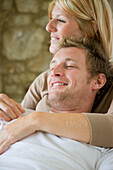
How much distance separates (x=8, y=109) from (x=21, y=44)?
2.53 meters

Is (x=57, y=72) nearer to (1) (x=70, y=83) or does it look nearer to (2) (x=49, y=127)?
(1) (x=70, y=83)

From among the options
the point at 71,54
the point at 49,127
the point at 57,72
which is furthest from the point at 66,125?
the point at 71,54

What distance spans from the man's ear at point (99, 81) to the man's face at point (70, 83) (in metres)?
0.04

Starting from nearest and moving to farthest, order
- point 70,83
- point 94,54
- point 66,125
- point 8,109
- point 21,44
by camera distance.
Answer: point 66,125, point 8,109, point 70,83, point 94,54, point 21,44

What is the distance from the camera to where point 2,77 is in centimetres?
374

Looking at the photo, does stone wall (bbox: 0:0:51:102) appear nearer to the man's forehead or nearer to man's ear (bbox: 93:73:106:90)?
the man's forehead

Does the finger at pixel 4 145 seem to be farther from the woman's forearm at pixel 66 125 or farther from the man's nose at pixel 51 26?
the man's nose at pixel 51 26

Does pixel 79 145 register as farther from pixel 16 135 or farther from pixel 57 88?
pixel 57 88

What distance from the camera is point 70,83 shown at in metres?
1.44

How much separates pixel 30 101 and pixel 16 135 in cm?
65

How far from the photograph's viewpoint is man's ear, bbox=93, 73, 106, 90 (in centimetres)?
150

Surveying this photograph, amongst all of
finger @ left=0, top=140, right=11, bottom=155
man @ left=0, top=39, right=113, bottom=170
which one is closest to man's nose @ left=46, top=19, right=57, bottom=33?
man @ left=0, top=39, right=113, bottom=170

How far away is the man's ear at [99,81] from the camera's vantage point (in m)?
1.50

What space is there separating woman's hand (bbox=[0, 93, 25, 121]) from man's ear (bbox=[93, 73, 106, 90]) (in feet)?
1.77
